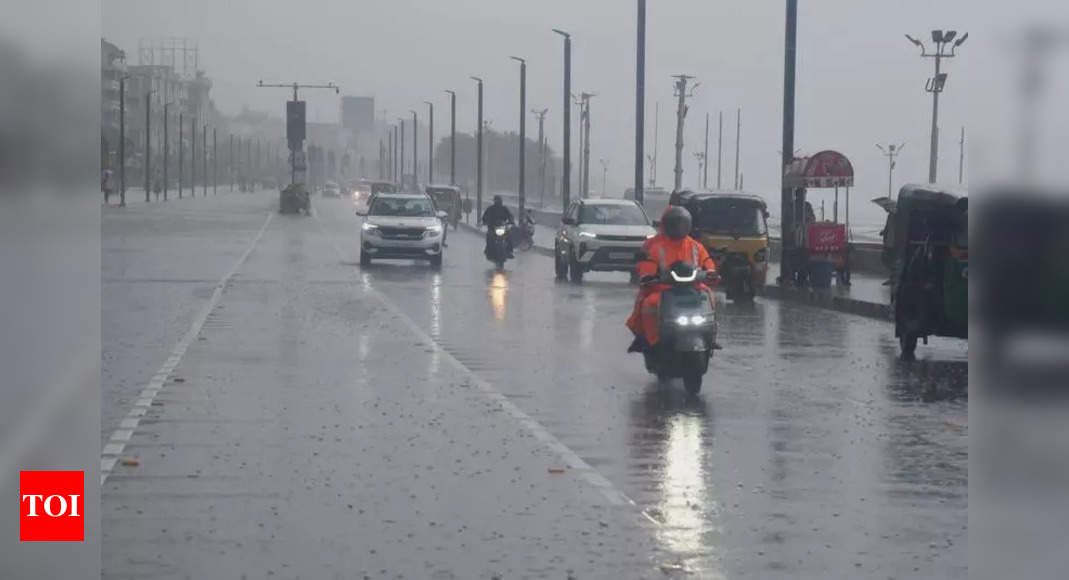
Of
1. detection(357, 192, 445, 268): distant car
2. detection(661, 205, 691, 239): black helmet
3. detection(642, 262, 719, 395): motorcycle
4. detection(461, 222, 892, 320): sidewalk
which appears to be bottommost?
detection(461, 222, 892, 320): sidewalk

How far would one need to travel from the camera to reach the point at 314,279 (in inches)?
1387

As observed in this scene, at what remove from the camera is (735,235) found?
3419cm

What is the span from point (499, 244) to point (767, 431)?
31108mm

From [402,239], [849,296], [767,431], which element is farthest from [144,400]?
[402,239]

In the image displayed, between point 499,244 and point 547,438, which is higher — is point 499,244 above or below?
below

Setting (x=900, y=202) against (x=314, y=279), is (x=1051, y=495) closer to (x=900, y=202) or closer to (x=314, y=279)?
(x=900, y=202)

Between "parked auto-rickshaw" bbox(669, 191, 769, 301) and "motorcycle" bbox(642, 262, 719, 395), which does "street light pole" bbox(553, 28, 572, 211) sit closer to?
"parked auto-rickshaw" bbox(669, 191, 769, 301)

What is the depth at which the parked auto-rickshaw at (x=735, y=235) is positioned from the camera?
3322 cm

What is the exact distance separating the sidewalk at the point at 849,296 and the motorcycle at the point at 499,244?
Answer: 23.1 feet

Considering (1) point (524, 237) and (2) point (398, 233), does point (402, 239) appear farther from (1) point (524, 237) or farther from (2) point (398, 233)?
(1) point (524, 237)

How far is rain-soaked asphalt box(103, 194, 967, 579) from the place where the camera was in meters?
7.79

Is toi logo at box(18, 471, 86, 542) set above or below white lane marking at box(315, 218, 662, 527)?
above

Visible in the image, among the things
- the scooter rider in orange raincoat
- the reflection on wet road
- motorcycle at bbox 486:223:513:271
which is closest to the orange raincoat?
the scooter rider in orange raincoat

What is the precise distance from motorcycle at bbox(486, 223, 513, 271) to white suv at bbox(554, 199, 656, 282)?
11.7 feet
